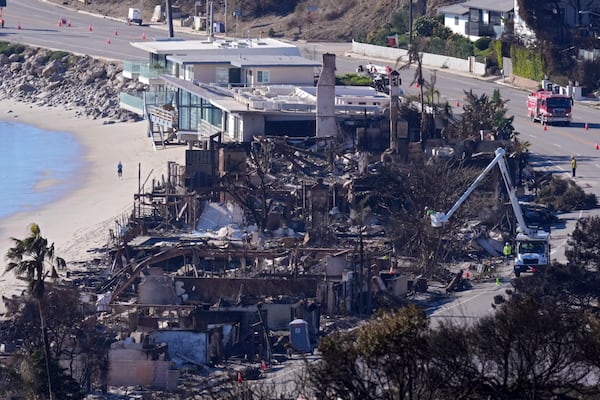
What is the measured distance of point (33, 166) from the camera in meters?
64.8

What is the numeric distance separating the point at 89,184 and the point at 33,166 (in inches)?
246

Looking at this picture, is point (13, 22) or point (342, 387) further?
point (13, 22)

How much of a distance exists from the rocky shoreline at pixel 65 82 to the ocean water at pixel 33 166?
12.6 feet

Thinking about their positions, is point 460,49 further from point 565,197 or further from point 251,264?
point 251,264

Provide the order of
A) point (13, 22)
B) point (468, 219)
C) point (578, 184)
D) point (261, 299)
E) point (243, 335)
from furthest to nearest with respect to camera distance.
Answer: point (13, 22) < point (578, 184) < point (468, 219) < point (261, 299) < point (243, 335)

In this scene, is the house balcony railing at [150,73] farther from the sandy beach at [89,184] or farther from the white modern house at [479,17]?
the white modern house at [479,17]

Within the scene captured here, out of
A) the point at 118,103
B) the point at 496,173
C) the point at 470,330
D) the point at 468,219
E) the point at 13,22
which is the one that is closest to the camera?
the point at 470,330

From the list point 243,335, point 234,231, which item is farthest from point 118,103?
point 243,335

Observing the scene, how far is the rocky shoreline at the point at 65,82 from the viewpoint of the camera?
78938 mm

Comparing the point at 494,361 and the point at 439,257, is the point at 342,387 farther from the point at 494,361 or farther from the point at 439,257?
the point at 439,257

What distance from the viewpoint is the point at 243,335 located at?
33469 millimetres


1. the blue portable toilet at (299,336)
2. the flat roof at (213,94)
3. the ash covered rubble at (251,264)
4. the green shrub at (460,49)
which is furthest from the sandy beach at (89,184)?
the green shrub at (460,49)

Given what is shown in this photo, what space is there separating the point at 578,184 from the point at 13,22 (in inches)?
2349

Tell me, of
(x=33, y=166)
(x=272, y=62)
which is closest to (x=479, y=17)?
(x=272, y=62)
